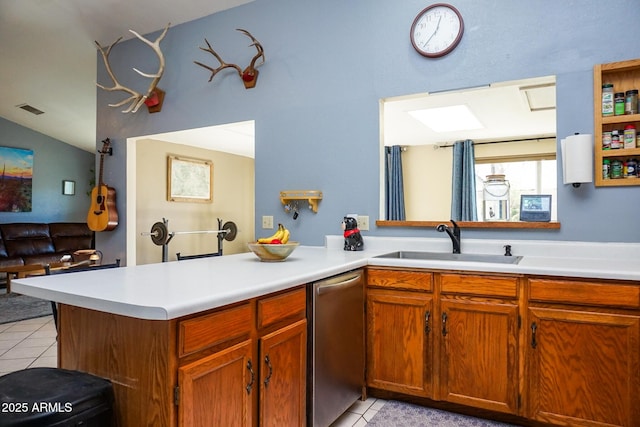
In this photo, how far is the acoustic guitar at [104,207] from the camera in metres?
4.11

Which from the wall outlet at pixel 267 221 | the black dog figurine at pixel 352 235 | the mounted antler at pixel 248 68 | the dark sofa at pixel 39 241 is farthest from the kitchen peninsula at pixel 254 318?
the dark sofa at pixel 39 241

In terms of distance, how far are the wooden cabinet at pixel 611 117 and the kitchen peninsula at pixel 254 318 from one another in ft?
1.25

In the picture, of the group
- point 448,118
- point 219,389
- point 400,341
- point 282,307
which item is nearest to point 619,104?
point 400,341

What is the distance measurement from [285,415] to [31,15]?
4.39m

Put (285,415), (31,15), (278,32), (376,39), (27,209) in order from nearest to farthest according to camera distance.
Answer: (285,415), (376,39), (278,32), (31,15), (27,209)

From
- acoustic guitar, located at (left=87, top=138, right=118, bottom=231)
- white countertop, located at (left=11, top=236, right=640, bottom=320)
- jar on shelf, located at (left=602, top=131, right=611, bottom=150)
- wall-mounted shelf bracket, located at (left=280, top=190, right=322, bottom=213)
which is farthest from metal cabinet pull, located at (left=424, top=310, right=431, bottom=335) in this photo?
acoustic guitar, located at (left=87, top=138, right=118, bottom=231)

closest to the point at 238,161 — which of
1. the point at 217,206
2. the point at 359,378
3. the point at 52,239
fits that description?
the point at 217,206

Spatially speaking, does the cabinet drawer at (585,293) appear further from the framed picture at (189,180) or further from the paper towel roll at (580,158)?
the framed picture at (189,180)

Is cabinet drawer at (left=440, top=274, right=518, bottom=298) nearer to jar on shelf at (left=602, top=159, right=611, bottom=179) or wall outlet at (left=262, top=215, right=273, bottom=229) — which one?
jar on shelf at (left=602, top=159, right=611, bottom=179)

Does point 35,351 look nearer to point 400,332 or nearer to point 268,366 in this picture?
point 268,366

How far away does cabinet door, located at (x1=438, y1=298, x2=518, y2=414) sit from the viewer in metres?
2.04

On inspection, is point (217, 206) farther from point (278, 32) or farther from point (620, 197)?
point (620, 197)

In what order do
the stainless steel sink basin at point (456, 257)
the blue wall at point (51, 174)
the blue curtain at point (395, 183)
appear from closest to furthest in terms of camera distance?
the stainless steel sink basin at point (456, 257) < the blue curtain at point (395, 183) < the blue wall at point (51, 174)

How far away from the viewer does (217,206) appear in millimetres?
6809
